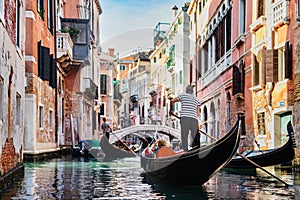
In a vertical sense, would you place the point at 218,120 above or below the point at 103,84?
below

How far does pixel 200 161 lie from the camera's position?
5062 mm

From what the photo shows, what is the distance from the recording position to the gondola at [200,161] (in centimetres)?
481

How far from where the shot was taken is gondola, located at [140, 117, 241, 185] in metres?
4.81

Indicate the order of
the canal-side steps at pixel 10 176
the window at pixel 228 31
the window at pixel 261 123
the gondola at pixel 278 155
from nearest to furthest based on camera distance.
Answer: the canal-side steps at pixel 10 176 → the gondola at pixel 278 155 → the window at pixel 261 123 → the window at pixel 228 31

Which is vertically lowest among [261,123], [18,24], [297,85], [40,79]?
[261,123]

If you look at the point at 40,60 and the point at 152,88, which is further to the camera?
the point at 152,88

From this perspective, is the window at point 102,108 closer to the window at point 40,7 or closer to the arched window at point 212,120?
the arched window at point 212,120

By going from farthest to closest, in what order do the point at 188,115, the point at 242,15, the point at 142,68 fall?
the point at 142,68
the point at 242,15
the point at 188,115

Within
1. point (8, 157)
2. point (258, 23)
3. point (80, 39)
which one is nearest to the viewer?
point (8, 157)

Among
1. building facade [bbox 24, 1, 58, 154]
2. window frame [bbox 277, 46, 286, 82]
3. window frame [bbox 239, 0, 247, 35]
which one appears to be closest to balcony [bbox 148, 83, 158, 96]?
building facade [bbox 24, 1, 58, 154]

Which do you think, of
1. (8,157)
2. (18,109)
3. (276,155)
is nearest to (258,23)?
(276,155)

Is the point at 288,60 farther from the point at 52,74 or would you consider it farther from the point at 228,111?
the point at 52,74

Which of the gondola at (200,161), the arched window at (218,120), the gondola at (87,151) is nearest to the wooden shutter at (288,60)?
the gondola at (200,161)

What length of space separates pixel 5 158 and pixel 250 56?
239 inches
